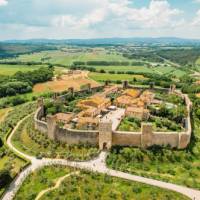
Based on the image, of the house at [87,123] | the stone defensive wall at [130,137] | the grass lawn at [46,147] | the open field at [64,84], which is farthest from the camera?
the open field at [64,84]

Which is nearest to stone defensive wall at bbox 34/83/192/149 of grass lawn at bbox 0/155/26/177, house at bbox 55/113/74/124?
grass lawn at bbox 0/155/26/177

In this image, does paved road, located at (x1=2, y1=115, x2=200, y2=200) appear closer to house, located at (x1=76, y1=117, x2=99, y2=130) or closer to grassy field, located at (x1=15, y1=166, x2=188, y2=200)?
grassy field, located at (x1=15, y1=166, x2=188, y2=200)

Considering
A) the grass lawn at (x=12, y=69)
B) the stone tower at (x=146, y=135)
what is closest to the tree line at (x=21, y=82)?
the grass lawn at (x=12, y=69)

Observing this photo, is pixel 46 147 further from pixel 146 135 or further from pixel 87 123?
pixel 146 135

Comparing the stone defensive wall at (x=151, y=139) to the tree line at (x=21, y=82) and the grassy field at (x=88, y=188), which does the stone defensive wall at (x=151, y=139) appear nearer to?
the grassy field at (x=88, y=188)

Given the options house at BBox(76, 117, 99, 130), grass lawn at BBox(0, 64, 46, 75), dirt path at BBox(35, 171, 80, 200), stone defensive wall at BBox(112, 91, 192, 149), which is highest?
stone defensive wall at BBox(112, 91, 192, 149)

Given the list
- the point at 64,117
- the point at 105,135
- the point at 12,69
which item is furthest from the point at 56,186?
the point at 12,69

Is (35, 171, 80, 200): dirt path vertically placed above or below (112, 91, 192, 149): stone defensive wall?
below
